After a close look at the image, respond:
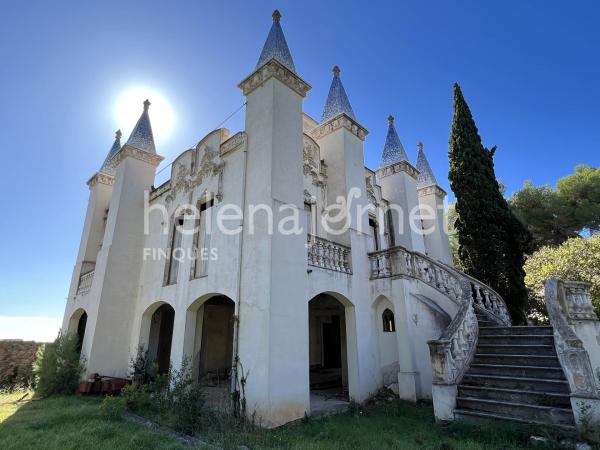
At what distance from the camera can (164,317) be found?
44.0 ft

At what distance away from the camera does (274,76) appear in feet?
29.2

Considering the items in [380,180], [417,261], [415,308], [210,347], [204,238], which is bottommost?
[210,347]

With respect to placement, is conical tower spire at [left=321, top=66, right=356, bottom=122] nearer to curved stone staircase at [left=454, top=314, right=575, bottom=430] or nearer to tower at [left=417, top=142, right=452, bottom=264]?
tower at [left=417, top=142, right=452, bottom=264]

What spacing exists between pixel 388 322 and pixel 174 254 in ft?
24.8

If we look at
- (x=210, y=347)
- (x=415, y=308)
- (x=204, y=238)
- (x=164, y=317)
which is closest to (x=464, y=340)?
(x=415, y=308)

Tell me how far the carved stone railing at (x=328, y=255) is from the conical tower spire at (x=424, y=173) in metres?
9.13

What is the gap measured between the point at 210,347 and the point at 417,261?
9012 millimetres

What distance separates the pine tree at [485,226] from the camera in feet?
36.7

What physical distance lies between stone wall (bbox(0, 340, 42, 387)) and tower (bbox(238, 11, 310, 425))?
12.5 m

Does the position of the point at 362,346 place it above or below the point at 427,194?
below

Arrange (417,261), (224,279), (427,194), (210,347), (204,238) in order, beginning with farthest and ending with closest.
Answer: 1. (427,194)
2. (210,347)
3. (204,238)
4. (417,261)
5. (224,279)

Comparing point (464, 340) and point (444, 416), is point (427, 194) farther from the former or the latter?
point (444, 416)

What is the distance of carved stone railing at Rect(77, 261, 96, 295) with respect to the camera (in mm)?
13352

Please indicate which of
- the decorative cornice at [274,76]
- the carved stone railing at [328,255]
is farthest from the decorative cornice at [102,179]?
the carved stone railing at [328,255]
